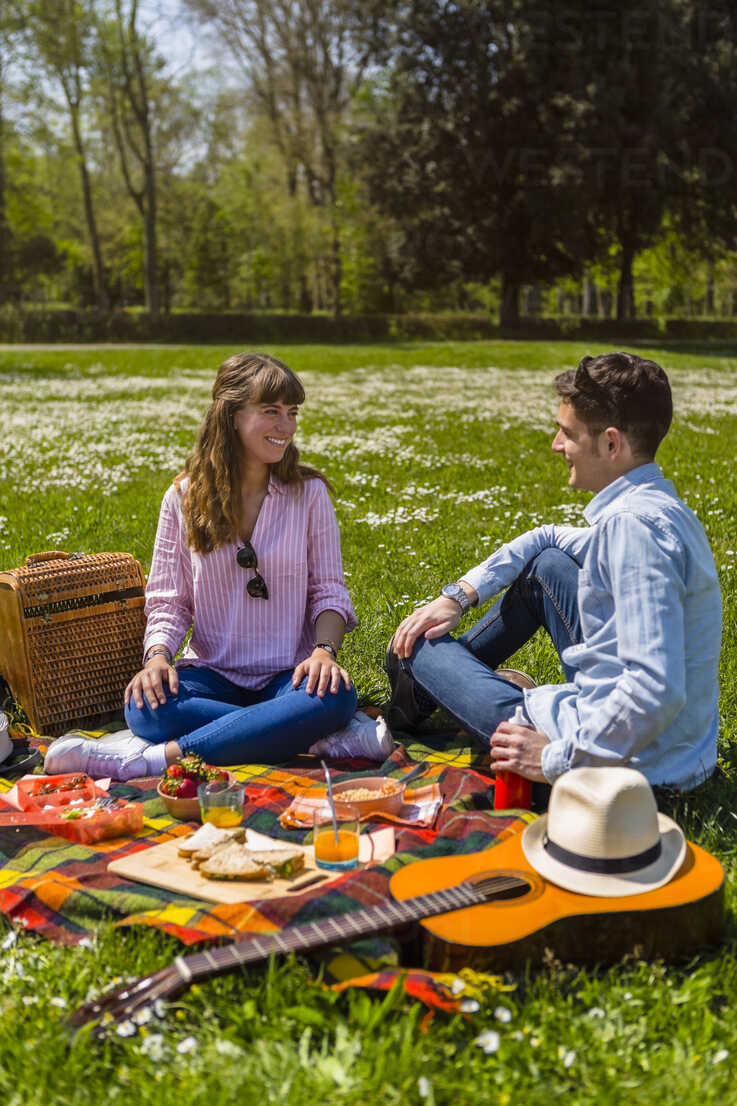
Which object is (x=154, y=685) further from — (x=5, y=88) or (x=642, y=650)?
(x=5, y=88)

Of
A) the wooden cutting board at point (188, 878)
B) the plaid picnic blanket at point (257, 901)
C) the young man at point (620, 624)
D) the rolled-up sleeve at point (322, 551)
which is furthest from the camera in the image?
the rolled-up sleeve at point (322, 551)

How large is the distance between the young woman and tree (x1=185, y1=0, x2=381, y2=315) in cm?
4282

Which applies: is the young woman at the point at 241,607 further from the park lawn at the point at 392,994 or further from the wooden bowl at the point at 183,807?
the park lawn at the point at 392,994

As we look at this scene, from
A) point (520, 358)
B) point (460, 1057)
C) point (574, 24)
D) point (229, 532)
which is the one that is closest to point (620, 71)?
point (574, 24)

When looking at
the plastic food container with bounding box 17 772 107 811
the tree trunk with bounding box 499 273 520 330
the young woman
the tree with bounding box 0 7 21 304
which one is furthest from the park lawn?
the tree trunk with bounding box 499 273 520 330

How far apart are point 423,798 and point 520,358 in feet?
89.2

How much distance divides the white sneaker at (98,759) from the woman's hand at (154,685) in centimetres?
21

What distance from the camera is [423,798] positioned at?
13.2 ft

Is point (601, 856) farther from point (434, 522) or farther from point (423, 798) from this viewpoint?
point (434, 522)

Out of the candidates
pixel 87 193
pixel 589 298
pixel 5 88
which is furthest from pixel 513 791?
pixel 589 298

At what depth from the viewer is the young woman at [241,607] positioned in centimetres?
446

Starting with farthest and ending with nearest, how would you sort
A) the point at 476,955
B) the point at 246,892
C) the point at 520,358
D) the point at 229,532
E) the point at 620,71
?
the point at 620,71
the point at 520,358
the point at 229,532
the point at 246,892
the point at 476,955

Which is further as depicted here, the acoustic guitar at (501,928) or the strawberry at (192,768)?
the strawberry at (192,768)

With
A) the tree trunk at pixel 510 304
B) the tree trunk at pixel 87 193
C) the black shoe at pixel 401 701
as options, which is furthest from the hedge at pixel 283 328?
the black shoe at pixel 401 701
